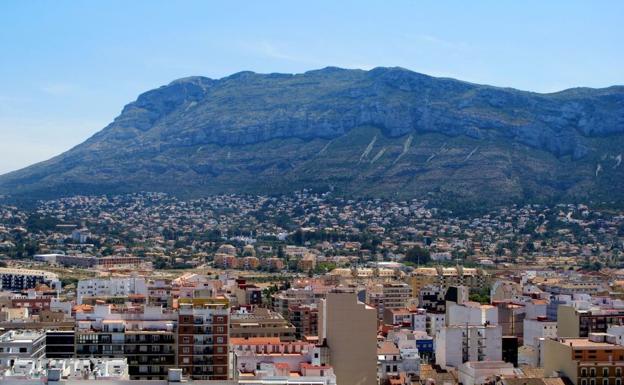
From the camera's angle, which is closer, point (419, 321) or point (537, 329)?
Result: point (537, 329)

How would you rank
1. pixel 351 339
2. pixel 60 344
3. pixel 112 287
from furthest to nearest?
1. pixel 112 287
2. pixel 351 339
3. pixel 60 344

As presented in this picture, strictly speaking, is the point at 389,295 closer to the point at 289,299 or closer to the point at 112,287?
the point at 289,299

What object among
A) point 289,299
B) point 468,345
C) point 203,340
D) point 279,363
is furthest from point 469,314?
point 203,340

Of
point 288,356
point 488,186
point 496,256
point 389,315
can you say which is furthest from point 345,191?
point 288,356

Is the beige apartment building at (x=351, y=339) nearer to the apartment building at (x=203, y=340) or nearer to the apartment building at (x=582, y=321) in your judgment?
the apartment building at (x=203, y=340)

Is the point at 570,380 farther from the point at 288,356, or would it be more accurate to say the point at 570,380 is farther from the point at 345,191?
the point at 345,191

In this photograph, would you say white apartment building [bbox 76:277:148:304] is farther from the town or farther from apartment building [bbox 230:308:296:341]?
apartment building [bbox 230:308:296:341]

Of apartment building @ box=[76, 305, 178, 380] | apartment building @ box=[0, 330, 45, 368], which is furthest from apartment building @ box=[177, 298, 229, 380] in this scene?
apartment building @ box=[0, 330, 45, 368]
